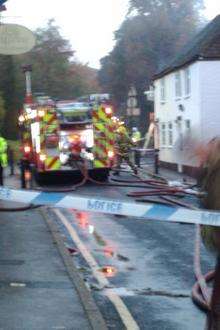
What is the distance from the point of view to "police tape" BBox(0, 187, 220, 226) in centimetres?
572

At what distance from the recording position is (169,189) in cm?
1761

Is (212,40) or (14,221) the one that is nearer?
(14,221)

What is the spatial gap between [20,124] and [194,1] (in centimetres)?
5773

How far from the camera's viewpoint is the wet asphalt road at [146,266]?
700cm

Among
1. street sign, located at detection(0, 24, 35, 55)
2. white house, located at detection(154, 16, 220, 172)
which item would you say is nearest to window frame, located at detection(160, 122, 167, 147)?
white house, located at detection(154, 16, 220, 172)

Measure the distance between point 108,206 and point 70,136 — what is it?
1612 cm

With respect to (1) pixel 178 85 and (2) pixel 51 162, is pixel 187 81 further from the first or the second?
(2) pixel 51 162

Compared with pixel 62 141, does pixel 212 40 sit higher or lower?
higher

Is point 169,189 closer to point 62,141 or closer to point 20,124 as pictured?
point 62,141

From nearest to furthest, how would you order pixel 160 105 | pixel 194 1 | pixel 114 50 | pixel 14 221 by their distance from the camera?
1. pixel 14 221
2. pixel 160 105
3. pixel 114 50
4. pixel 194 1

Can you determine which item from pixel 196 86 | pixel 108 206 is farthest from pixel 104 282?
pixel 196 86

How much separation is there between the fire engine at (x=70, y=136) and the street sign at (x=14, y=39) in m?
12.2

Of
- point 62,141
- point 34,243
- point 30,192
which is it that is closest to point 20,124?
point 62,141

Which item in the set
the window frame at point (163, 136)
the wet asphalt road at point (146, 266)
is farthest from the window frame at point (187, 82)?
the wet asphalt road at point (146, 266)
